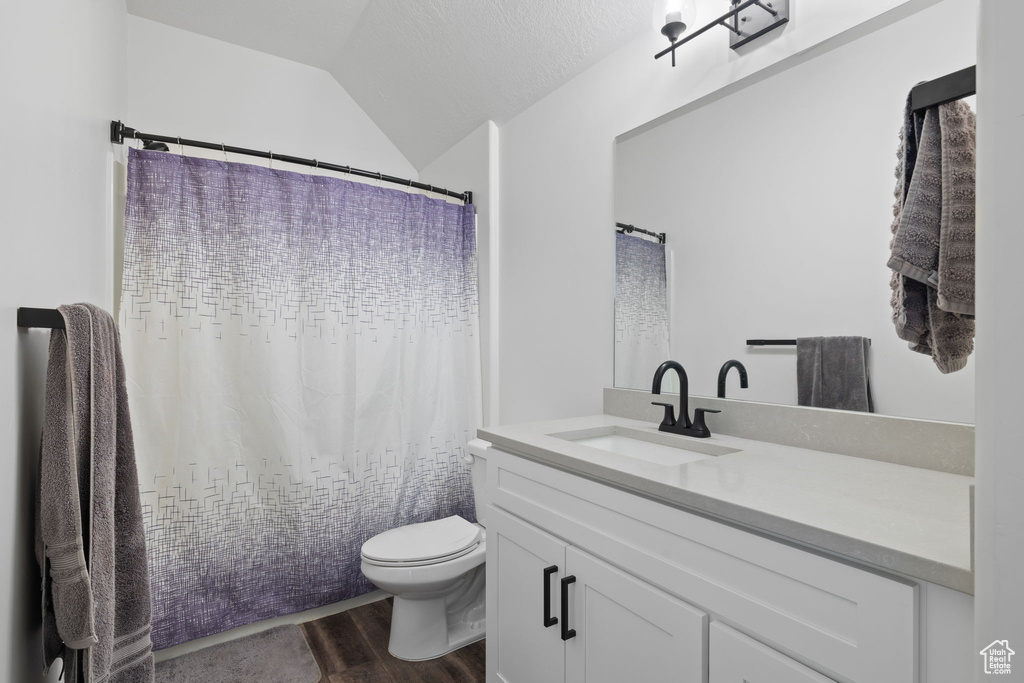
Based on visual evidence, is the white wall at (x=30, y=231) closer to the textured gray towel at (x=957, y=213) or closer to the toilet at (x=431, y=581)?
the toilet at (x=431, y=581)

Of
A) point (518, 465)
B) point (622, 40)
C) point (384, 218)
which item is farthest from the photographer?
point (384, 218)

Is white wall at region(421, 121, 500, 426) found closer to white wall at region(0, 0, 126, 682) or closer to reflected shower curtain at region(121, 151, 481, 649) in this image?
reflected shower curtain at region(121, 151, 481, 649)

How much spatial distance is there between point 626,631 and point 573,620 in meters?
0.17

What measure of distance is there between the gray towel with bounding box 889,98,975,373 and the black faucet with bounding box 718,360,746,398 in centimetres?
49

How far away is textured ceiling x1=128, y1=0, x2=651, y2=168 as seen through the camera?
5.97 feet

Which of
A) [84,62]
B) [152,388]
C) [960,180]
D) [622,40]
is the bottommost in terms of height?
[152,388]

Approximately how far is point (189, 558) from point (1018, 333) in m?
2.30

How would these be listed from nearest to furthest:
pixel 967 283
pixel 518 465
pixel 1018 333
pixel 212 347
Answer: pixel 1018 333
pixel 967 283
pixel 518 465
pixel 212 347

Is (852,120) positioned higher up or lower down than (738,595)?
higher up

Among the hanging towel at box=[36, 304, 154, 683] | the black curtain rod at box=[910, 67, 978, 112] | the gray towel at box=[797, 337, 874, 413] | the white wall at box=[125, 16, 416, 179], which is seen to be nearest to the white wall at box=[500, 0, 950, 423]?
the black curtain rod at box=[910, 67, 978, 112]

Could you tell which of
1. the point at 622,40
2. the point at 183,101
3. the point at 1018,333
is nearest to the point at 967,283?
the point at 1018,333

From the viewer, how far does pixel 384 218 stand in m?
2.29

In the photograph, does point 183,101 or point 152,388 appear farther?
point 183,101

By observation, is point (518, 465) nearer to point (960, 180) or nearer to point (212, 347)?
point (960, 180)
